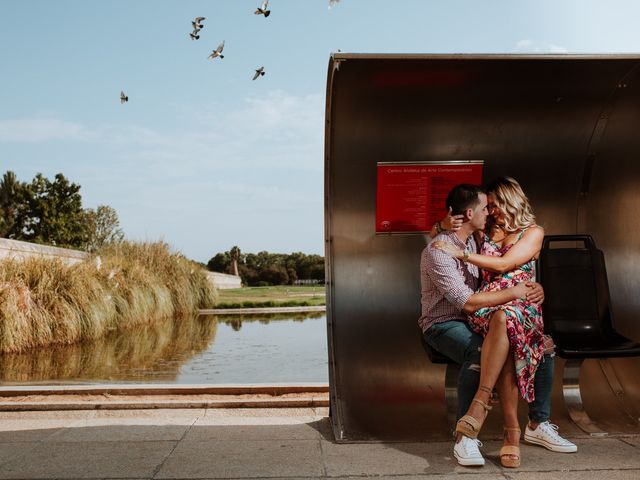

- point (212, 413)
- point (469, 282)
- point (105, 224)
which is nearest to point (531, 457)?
point (469, 282)

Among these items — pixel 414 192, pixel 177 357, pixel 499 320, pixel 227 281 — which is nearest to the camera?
pixel 499 320

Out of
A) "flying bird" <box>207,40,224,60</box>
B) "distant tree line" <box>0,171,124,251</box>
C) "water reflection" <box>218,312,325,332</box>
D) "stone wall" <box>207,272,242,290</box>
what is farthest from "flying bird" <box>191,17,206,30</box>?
"distant tree line" <box>0,171,124,251</box>

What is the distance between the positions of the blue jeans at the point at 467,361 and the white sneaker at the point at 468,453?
0.23 metres

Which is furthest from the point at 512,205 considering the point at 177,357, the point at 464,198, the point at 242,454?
the point at 177,357

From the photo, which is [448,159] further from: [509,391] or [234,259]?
[234,259]

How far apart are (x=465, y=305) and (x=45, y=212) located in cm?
5599

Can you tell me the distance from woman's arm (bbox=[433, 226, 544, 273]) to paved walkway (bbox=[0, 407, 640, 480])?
1125 millimetres

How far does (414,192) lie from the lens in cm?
486

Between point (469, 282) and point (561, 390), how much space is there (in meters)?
1.50

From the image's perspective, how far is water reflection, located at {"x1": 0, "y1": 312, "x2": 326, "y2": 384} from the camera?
7.86 metres

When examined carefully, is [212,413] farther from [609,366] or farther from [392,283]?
[609,366]

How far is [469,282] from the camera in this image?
417cm

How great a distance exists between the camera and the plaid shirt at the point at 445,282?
3904 millimetres

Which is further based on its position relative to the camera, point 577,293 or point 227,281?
point 227,281
